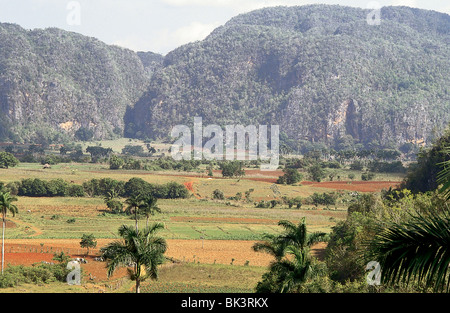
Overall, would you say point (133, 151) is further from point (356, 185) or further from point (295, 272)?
point (295, 272)

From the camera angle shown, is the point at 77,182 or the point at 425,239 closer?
the point at 425,239

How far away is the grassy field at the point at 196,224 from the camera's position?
4253 cm

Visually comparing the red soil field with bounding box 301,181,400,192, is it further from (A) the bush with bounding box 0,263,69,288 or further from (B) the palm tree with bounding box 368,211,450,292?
(B) the palm tree with bounding box 368,211,450,292

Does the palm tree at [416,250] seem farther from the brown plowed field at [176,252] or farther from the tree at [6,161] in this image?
the tree at [6,161]

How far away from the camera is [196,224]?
71188mm

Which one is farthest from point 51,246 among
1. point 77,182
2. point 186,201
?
point 77,182

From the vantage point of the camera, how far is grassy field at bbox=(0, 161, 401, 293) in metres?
42.5

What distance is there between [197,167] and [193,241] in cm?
7834

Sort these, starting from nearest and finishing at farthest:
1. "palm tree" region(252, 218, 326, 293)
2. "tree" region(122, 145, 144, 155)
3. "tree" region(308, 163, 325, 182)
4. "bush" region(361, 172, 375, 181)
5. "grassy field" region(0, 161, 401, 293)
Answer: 1. "palm tree" region(252, 218, 326, 293)
2. "grassy field" region(0, 161, 401, 293)
3. "bush" region(361, 172, 375, 181)
4. "tree" region(308, 163, 325, 182)
5. "tree" region(122, 145, 144, 155)

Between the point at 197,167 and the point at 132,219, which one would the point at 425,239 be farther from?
the point at 197,167

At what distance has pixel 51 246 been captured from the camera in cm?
5144

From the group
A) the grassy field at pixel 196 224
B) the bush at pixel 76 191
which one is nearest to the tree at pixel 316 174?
the grassy field at pixel 196 224

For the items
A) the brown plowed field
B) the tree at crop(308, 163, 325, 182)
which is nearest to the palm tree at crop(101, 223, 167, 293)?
the brown plowed field
